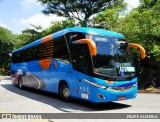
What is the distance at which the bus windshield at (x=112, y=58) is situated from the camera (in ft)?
36.4

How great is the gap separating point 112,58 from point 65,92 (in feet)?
10.4

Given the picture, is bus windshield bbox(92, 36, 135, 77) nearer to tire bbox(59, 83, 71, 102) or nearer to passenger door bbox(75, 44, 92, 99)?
passenger door bbox(75, 44, 92, 99)

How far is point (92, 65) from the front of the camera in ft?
36.1

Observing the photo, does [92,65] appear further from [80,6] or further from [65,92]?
[80,6]

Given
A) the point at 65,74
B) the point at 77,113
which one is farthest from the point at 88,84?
the point at 65,74

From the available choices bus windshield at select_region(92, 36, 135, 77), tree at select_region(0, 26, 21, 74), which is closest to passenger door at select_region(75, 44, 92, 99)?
bus windshield at select_region(92, 36, 135, 77)

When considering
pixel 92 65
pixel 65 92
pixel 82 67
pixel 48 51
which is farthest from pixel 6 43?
pixel 92 65

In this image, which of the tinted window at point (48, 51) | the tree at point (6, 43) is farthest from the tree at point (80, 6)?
the tree at point (6, 43)

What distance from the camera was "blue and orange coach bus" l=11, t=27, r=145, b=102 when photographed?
1092cm

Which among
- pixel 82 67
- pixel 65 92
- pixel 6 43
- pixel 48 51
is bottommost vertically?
pixel 65 92

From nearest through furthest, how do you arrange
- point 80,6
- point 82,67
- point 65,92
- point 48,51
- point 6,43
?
point 82,67
point 65,92
point 48,51
point 80,6
point 6,43

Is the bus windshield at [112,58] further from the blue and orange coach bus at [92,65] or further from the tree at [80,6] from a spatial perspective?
the tree at [80,6]

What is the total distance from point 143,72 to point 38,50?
8.68m

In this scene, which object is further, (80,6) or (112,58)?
(80,6)
